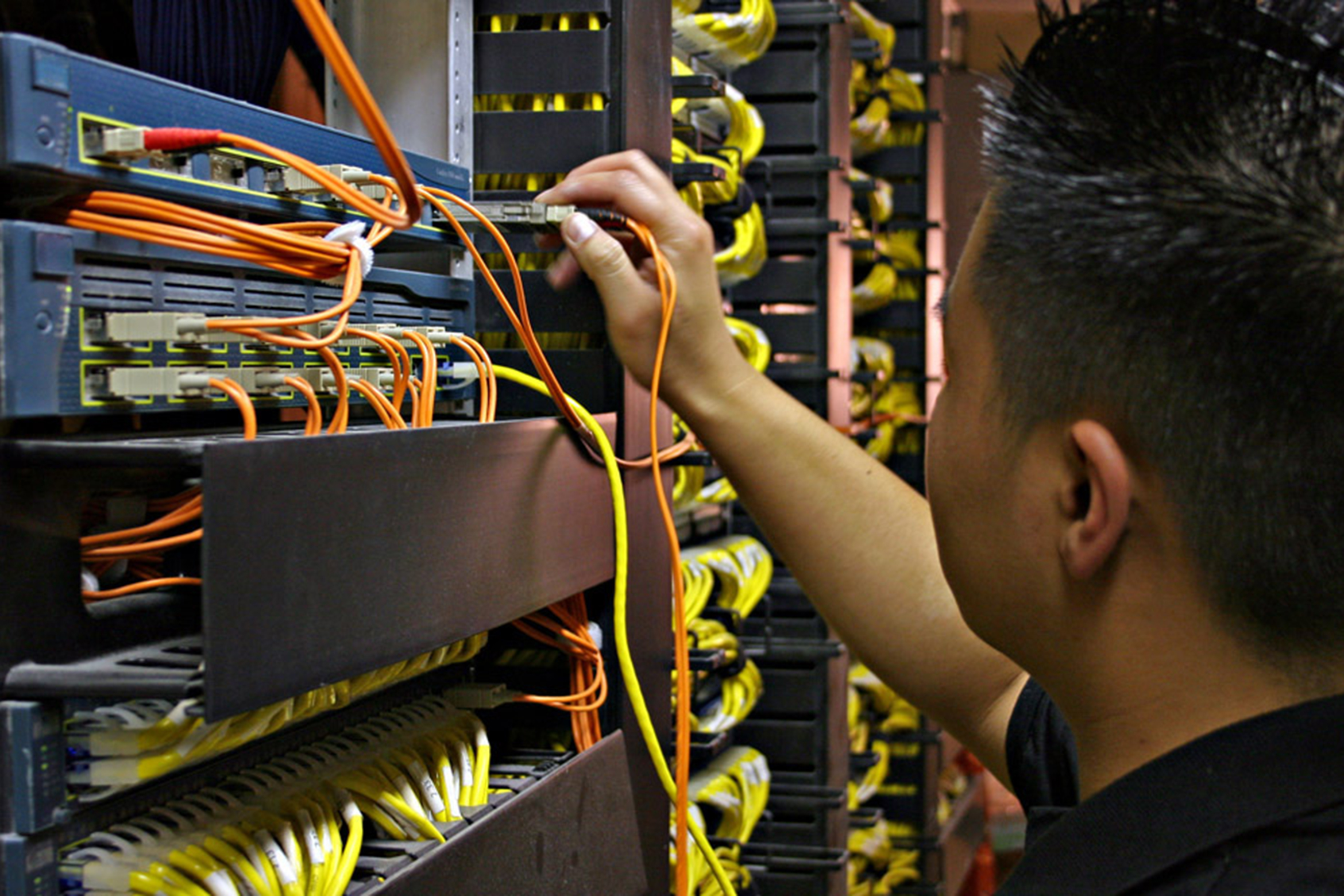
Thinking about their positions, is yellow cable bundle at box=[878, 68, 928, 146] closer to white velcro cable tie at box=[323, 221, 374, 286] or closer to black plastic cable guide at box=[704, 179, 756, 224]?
black plastic cable guide at box=[704, 179, 756, 224]

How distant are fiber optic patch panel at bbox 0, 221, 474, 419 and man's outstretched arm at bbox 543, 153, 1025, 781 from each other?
455 millimetres

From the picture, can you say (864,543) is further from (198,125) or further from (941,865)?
(941,865)

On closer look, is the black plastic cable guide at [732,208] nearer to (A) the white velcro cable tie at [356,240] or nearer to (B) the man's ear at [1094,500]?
(A) the white velcro cable tie at [356,240]

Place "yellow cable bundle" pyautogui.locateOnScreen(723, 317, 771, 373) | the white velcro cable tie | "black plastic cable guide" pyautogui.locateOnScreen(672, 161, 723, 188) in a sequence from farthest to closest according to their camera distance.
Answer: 1. "yellow cable bundle" pyautogui.locateOnScreen(723, 317, 771, 373)
2. "black plastic cable guide" pyautogui.locateOnScreen(672, 161, 723, 188)
3. the white velcro cable tie

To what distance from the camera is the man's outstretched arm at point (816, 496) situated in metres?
1.57

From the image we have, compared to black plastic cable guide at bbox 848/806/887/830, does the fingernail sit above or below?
above

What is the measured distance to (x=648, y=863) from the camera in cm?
171

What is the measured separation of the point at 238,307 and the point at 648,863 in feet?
3.03

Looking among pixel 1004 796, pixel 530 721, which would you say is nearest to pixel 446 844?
pixel 530 721

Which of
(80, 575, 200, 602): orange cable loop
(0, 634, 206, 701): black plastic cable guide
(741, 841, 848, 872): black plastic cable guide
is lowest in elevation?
(741, 841, 848, 872): black plastic cable guide

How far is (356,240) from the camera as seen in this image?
3.91ft

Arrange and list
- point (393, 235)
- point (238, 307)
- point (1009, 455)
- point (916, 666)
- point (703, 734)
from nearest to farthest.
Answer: point (1009, 455)
point (238, 307)
point (393, 235)
point (916, 666)
point (703, 734)

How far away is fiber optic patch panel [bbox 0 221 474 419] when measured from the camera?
896 mm

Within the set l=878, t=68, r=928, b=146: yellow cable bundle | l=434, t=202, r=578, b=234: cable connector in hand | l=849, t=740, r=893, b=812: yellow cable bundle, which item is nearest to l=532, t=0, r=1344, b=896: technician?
l=434, t=202, r=578, b=234: cable connector in hand
